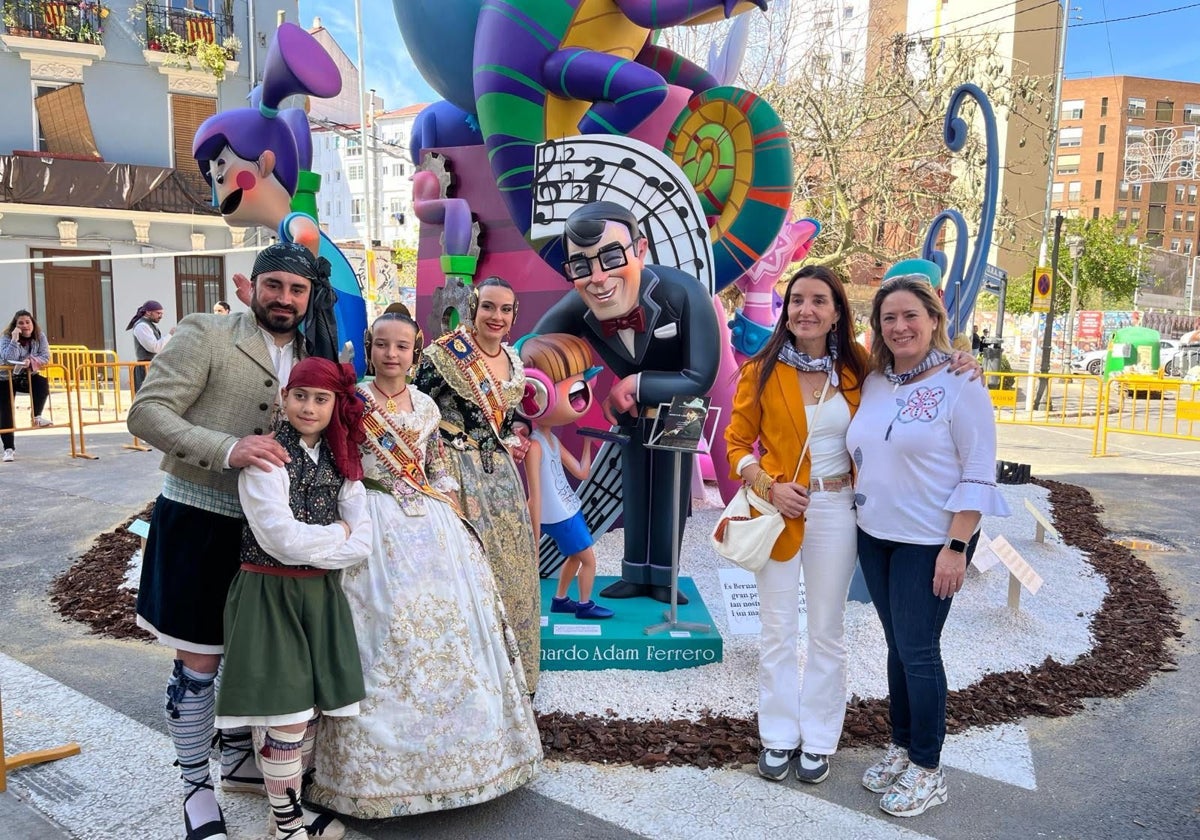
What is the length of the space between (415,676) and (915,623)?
1.47 meters

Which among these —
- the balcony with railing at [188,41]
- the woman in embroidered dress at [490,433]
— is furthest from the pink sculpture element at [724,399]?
the balcony with railing at [188,41]

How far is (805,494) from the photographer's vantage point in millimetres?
2762

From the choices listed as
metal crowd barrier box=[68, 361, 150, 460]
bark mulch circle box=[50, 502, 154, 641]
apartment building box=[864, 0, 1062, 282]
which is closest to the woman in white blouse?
bark mulch circle box=[50, 502, 154, 641]

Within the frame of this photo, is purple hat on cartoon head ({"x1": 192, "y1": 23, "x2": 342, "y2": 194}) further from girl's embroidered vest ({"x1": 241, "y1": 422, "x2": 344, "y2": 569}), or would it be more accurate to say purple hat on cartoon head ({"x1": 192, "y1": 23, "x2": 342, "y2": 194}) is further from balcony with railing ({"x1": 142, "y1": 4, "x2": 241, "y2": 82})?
balcony with railing ({"x1": 142, "y1": 4, "x2": 241, "y2": 82})

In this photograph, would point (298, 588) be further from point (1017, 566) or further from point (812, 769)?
point (1017, 566)

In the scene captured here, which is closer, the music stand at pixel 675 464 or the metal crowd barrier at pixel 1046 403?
the music stand at pixel 675 464

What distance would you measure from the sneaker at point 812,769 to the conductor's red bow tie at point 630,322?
190 centimetres

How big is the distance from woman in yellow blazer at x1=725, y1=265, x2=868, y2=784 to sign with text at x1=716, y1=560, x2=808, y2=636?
791mm

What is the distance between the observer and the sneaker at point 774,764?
287cm

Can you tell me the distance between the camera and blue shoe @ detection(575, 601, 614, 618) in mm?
3959

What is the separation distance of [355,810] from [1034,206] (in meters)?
49.2

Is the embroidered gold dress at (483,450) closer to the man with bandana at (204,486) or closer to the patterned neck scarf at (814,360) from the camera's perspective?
the man with bandana at (204,486)

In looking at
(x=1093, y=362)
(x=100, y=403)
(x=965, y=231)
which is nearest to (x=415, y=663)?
(x=965, y=231)

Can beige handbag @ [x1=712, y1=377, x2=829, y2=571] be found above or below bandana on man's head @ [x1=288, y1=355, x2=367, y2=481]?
below
